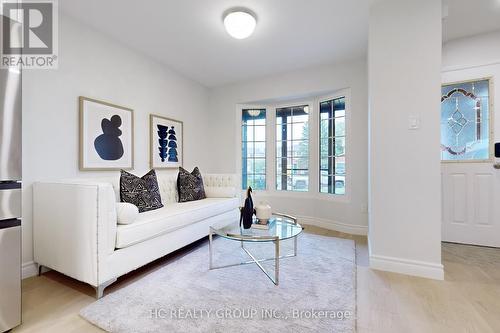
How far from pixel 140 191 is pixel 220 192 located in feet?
4.02

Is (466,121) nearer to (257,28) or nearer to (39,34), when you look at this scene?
(257,28)

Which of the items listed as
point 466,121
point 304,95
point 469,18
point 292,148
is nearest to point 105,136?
point 292,148

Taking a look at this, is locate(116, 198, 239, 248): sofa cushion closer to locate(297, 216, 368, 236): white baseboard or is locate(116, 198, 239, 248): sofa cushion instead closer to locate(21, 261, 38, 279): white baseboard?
locate(21, 261, 38, 279): white baseboard

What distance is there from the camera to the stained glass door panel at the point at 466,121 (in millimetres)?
2721

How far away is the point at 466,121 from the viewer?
2.81 metres

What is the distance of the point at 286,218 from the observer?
2434 mm

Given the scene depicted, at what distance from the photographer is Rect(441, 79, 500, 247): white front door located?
105 inches

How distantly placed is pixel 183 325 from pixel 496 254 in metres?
3.24

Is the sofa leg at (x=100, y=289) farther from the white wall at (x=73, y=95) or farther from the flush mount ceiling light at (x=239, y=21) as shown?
the flush mount ceiling light at (x=239, y=21)

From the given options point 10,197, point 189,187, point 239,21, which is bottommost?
point 189,187

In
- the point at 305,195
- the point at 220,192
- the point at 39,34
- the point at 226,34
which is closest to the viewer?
the point at 39,34

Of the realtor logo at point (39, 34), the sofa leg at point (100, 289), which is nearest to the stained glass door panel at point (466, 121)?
the sofa leg at point (100, 289)

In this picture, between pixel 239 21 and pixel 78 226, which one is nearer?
pixel 78 226

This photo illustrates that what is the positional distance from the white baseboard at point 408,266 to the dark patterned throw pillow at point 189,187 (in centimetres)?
222
